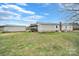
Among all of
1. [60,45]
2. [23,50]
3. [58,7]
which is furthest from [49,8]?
[23,50]

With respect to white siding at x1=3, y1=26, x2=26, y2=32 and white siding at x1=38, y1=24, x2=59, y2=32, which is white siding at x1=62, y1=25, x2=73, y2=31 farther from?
white siding at x1=3, y1=26, x2=26, y2=32

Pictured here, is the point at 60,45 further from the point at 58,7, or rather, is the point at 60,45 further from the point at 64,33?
the point at 58,7

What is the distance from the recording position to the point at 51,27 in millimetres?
1862

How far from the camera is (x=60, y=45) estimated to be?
72.0 inches

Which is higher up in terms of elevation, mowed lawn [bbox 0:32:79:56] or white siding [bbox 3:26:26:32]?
white siding [bbox 3:26:26:32]

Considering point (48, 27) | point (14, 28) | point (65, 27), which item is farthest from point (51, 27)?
point (14, 28)

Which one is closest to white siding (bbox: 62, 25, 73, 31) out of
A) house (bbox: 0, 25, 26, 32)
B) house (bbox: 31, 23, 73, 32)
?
house (bbox: 31, 23, 73, 32)

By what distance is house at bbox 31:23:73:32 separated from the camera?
6.06ft

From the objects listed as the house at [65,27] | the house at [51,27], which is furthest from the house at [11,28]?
the house at [65,27]

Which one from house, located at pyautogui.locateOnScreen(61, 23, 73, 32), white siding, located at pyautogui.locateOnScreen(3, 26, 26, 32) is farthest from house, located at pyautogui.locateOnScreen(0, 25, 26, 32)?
house, located at pyautogui.locateOnScreen(61, 23, 73, 32)

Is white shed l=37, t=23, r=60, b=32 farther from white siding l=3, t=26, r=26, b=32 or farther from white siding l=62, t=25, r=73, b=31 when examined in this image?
white siding l=3, t=26, r=26, b=32

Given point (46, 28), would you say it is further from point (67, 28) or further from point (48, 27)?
point (67, 28)

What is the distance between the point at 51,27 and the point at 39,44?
25 cm

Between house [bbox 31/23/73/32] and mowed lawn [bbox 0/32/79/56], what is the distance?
1.9 inches
